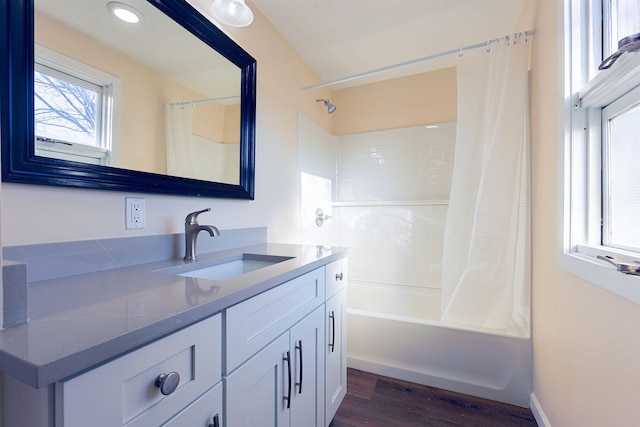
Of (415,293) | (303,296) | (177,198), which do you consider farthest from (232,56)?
(415,293)

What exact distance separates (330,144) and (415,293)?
166cm

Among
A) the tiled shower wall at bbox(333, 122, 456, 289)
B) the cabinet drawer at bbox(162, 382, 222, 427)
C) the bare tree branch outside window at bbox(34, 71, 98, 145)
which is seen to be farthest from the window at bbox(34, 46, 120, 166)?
the tiled shower wall at bbox(333, 122, 456, 289)

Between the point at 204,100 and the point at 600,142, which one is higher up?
the point at 204,100

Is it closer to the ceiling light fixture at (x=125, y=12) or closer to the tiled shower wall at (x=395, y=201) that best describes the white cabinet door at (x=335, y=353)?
the tiled shower wall at (x=395, y=201)

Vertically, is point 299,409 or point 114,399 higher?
point 114,399

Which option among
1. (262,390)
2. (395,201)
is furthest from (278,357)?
(395,201)

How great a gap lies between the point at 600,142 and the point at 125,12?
1.84m

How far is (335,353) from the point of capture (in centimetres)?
147

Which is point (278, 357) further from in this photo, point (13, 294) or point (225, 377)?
point (13, 294)

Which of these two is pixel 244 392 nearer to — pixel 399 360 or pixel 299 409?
pixel 299 409

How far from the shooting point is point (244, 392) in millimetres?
813

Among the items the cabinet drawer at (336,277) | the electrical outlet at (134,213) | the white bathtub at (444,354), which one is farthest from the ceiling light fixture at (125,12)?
the white bathtub at (444,354)

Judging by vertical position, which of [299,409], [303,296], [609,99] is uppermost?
[609,99]

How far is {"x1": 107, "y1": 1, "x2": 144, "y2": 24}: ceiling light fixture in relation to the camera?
100 cm
